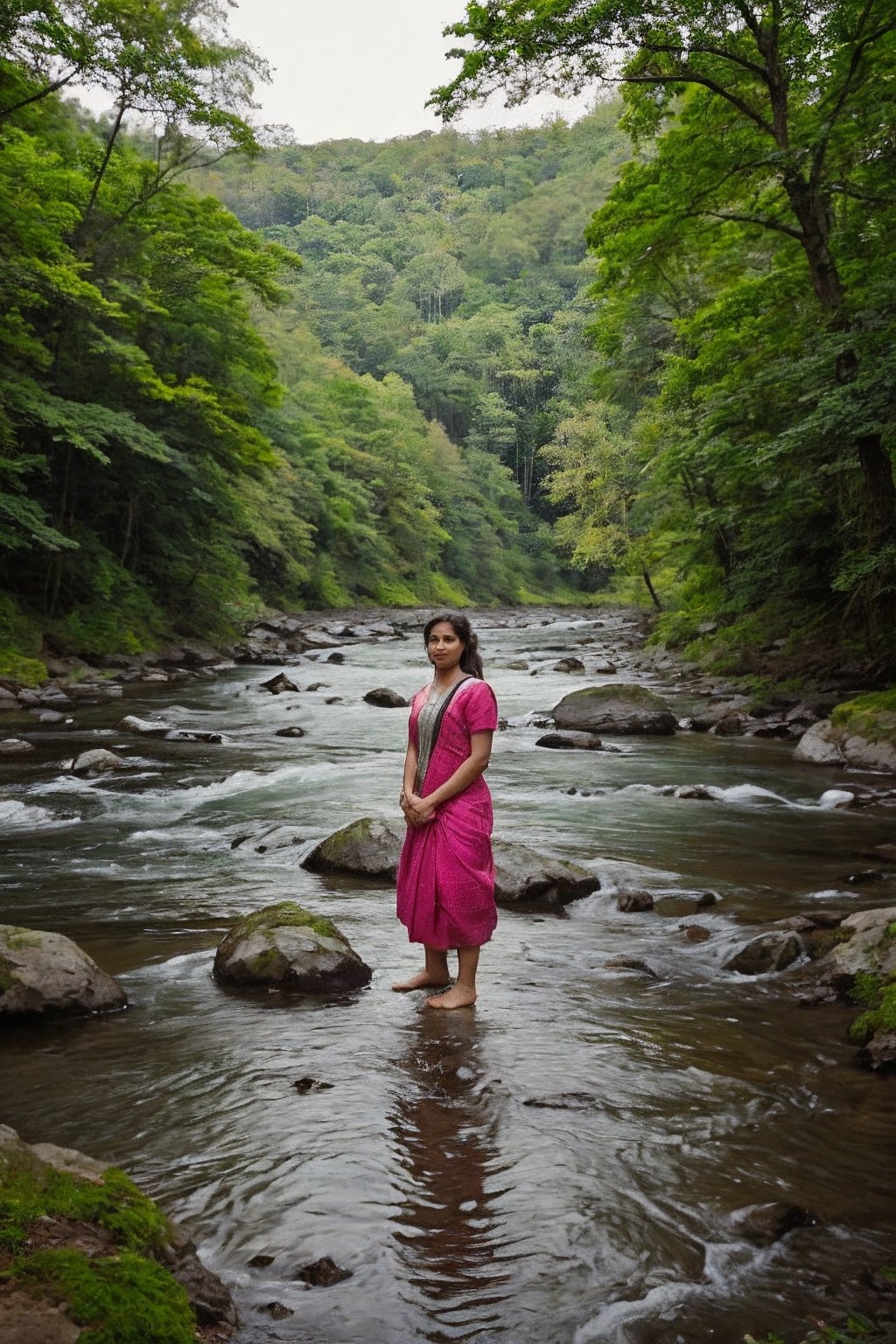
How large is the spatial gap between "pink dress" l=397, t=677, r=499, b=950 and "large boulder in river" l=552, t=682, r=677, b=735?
10666 mm

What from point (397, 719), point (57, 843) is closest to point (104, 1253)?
point (57, 843)

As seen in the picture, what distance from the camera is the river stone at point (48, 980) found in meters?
4.72

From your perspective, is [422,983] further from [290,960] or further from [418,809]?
[418,809]

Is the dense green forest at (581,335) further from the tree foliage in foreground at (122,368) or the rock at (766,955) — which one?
the rock at (766,955)

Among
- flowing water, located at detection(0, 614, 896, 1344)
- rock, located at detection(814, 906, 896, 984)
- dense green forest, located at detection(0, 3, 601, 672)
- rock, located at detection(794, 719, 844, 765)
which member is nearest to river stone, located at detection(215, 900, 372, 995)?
flowing water, located at detection(0, 614, 896, 1344)

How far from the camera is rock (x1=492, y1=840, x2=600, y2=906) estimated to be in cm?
714

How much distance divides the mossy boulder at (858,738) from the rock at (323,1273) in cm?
1006

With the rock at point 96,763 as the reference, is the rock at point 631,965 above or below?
below

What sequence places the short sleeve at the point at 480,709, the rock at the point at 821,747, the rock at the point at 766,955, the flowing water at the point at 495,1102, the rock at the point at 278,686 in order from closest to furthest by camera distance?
1. the flowing water at the point at 495,1102
2. the short sleeve at the point at 480,709
3. the rock at the point at 766,955
4. the rock at the point at 821,747
5. the rock at the point at 278,686

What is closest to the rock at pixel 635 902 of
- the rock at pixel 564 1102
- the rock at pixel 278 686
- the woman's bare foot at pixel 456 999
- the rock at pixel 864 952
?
the rock at pixel 864 952

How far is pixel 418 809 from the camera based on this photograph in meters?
4.93

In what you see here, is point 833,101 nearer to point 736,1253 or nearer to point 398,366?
point 736,1253

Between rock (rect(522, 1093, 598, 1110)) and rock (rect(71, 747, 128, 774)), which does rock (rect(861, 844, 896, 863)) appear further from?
rock (rect(71, 747, 128, 774))

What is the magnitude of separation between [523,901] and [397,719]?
399 inches
